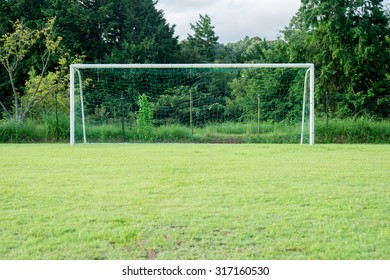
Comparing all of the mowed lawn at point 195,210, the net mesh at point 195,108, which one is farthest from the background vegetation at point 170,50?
the mowed lawn at point 195,210

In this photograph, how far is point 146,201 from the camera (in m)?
5.32

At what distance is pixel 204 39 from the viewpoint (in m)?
35.6

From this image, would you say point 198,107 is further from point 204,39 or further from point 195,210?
point 204,39

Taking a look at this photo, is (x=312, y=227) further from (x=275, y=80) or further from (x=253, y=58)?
(x=253, y=58)

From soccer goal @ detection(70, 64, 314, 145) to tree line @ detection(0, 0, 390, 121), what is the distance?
1493mm

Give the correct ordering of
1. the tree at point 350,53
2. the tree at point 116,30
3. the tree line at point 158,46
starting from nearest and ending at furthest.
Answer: the tree at point 350,53 < the tree line at point 158,46 < the tree at point 116,30

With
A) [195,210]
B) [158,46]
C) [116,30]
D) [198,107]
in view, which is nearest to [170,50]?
[158,46]

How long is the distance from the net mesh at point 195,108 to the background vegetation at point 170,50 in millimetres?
536

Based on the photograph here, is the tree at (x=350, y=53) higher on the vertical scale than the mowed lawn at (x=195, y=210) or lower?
higher

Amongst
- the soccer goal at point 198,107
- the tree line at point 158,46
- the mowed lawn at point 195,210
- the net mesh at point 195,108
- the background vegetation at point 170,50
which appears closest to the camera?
the mowed lawn at point 195,210

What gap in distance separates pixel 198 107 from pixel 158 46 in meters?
13.0

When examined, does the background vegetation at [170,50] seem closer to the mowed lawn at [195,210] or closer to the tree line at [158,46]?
the tree line at [158,46]

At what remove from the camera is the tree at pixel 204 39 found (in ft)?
113

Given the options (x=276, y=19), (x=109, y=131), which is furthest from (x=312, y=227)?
(x=276, y=19)
